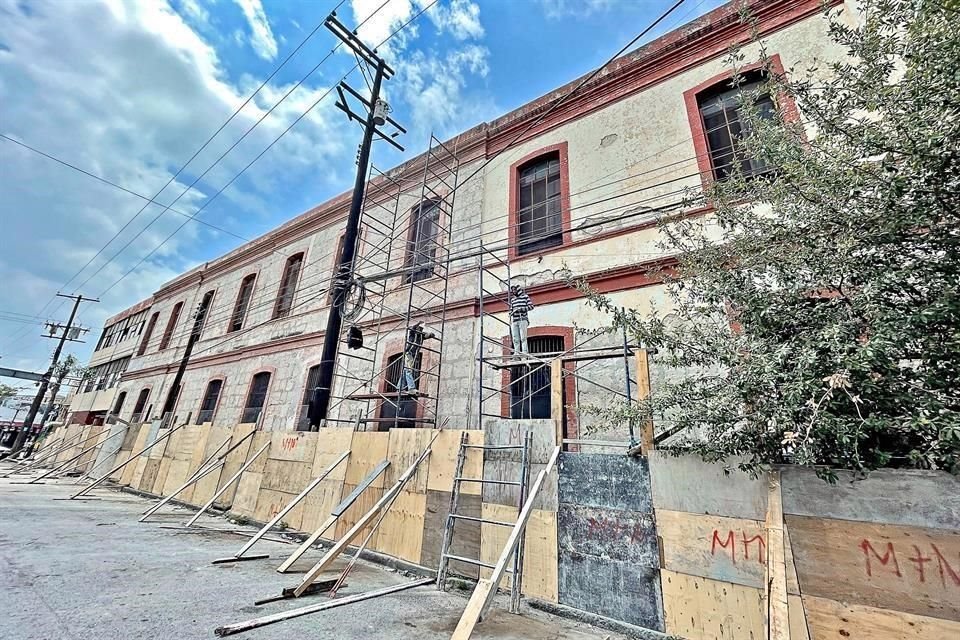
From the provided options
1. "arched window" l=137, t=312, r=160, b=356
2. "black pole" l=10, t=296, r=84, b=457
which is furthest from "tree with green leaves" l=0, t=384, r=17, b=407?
"arched window" l=137, t=312, r=160, b=356

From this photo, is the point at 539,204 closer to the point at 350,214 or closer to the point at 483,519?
the point at 350,214

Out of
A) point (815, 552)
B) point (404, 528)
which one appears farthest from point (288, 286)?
point (815, 552)

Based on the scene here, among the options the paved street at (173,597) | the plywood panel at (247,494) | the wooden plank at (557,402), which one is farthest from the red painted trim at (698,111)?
the plywood panel at (247,494)

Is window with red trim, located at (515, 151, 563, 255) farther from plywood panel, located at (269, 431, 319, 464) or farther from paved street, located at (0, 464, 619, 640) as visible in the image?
paved street, located at (0, 464, 619, 640)

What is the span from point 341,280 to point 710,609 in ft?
28.2

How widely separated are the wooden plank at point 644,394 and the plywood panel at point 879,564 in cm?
127

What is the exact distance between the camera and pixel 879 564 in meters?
2.97

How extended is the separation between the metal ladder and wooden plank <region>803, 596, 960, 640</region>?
2.63 meters

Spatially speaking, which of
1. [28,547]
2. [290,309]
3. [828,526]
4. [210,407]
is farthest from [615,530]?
[210,407]

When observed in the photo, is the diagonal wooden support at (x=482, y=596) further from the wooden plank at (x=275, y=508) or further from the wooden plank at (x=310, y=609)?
the wooden plank at (x=275, y=508)

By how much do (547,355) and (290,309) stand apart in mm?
10864

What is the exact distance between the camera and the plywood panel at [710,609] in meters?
3.45

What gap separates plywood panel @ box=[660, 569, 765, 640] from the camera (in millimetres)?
3447

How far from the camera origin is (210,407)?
1530 centimetres
